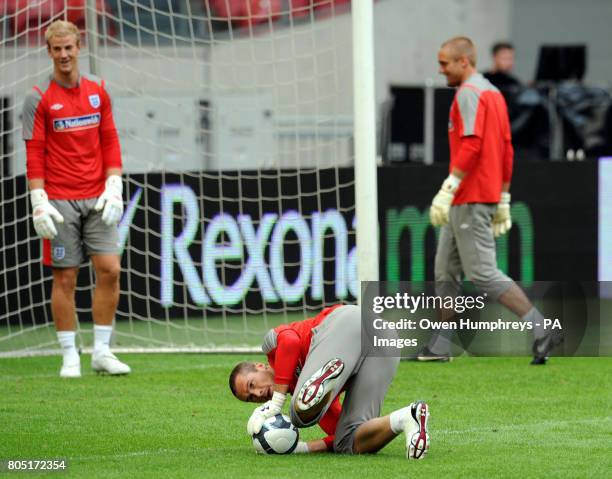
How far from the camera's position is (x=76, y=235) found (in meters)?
9.26

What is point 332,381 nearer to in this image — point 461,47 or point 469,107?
point 469,107

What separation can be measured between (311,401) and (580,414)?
2073 mm

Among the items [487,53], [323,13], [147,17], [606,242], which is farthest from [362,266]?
[487,53]

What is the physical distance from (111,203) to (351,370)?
3.28 metres

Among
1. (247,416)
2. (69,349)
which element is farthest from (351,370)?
(69,349)

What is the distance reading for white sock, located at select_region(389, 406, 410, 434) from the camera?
6.03 meters

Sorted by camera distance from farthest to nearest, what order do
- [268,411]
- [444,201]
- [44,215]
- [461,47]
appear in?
[461,47] < [444,201] < [44,215] < [268,411]

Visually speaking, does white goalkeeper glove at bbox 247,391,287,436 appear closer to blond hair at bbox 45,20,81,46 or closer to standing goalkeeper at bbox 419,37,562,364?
standing goalkeeper at bbox 419,37,562,364

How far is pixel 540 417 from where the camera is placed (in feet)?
24.5

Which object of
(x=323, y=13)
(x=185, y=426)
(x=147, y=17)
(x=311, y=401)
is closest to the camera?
(x=311, y=401)

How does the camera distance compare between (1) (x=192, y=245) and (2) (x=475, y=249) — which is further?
(1) (x=192, y=245)

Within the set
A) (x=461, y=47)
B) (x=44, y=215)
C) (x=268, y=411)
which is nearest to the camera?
(x=268, y=411)

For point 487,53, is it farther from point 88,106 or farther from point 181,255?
point 88,106

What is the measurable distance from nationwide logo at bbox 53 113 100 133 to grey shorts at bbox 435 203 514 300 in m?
2.46
